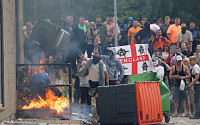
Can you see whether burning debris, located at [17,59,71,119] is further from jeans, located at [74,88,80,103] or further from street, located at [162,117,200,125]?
street, located at [162,117,200,125]

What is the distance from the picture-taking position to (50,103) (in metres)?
11.3

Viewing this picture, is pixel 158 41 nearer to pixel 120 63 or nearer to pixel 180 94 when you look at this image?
pixel 180 94

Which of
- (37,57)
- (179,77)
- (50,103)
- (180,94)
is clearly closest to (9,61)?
(50,103)

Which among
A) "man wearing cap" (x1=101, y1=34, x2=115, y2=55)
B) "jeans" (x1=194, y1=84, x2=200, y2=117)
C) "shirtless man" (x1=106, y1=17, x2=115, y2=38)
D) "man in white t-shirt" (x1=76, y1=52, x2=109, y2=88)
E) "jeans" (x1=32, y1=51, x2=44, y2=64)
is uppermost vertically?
"shirtless man" (x1=106, y1=17, x2=115, y2=38)

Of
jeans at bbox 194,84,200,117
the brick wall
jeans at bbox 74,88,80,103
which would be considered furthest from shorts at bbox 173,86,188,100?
the brick wall

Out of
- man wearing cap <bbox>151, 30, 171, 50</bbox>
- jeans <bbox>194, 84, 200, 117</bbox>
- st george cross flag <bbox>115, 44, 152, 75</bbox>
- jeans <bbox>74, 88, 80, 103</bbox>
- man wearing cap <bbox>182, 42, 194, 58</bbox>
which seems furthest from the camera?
man wearing cap <bbox>151, 30, 171, 50</bbox>

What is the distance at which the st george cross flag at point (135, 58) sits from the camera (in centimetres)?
1522

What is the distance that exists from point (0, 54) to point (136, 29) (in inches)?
350

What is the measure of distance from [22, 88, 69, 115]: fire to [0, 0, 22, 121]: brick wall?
1.66 ft

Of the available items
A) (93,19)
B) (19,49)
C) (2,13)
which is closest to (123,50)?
(19,49)

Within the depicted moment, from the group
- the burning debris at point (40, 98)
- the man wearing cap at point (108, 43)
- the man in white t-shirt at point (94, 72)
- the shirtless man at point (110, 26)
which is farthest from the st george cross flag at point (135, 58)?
the burning debris at point (40, 98)

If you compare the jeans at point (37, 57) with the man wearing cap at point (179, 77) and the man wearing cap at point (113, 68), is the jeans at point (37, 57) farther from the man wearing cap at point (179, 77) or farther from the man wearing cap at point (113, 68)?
the man wearing cap at point (179, 77)

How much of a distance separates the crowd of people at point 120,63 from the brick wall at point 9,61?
2.49 metres

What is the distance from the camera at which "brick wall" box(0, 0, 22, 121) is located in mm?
9859
